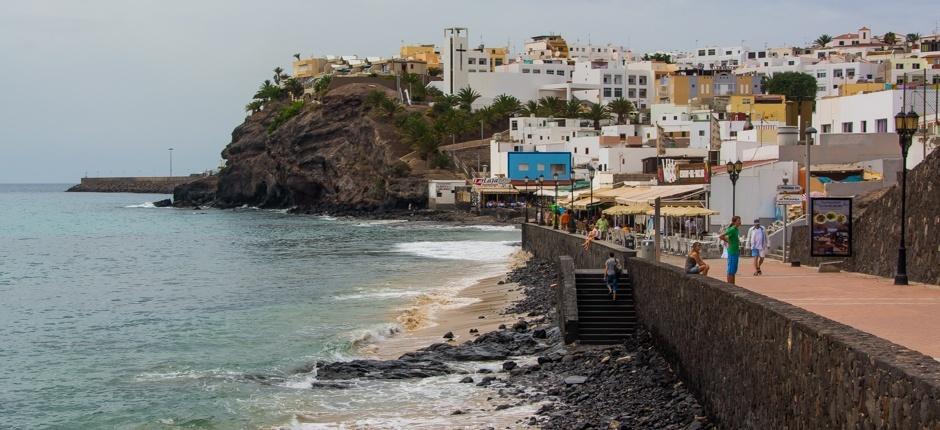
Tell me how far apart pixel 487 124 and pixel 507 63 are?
31342 millimetres

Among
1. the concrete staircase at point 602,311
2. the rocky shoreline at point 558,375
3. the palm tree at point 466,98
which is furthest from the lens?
the palm tree at point 466,98

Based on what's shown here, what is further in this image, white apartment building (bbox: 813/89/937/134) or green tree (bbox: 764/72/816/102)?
green tree (bbox: 764/72/816/102)

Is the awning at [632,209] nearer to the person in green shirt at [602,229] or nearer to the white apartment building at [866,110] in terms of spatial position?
the person in green shirt at [602,229]

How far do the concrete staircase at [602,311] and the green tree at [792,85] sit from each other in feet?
326

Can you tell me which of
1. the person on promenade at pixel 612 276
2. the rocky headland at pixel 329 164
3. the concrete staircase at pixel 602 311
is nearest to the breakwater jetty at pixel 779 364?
the concrete staircase at pixel 602 311

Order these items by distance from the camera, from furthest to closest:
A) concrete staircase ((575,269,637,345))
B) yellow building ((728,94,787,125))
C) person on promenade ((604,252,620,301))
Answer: yellow building ((728,94,787,125)), person on promenade ((604,252,620,301)), concrete staircase ((575,269,637,345))

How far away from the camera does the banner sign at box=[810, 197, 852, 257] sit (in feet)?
66.2

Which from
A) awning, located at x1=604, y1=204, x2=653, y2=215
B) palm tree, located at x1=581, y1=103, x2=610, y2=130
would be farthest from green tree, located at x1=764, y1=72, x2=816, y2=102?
awning, located at x1=604, y1=204, x2=653, y2=215

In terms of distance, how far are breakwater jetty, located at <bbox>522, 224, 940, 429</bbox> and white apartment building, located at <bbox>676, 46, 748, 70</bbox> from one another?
485 feet

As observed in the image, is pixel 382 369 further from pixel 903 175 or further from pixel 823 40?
pixel 823 40

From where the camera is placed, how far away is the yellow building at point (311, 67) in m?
183

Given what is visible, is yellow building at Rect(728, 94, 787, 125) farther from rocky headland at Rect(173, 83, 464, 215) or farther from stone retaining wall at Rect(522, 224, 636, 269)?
stone retaining wall at Rect(522, 224, 636, 269)

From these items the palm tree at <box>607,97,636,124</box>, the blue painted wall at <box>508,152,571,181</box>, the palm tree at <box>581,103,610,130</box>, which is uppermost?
the palm tree at <box>607,97,636,124</box>

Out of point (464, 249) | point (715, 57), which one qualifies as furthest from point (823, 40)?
point (464, 249)
